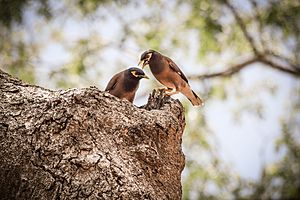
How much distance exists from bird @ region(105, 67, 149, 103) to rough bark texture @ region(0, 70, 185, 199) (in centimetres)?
82

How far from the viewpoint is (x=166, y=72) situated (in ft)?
15.3

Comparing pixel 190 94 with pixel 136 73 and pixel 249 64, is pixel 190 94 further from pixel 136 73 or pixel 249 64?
pixel 249 64

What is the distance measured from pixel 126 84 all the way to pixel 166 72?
577mm

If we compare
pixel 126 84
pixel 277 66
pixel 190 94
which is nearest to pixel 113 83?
pixel 126 84

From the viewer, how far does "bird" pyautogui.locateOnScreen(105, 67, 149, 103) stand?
13.7 feet

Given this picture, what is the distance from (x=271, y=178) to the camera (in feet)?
34.3

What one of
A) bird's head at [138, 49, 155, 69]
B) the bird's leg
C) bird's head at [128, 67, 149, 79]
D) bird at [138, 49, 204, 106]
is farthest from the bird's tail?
bird's head at [128, 67, 149, 79]

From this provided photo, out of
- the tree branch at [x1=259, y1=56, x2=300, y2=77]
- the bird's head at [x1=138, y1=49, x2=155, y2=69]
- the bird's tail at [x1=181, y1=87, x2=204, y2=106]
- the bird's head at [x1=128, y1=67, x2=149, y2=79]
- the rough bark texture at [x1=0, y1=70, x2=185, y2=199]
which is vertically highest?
the tree branch at [x1=259, y1=56, x2=300, y2=77]

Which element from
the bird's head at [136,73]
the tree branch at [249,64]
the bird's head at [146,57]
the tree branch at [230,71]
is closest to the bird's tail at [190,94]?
the bird's head at [146,57]

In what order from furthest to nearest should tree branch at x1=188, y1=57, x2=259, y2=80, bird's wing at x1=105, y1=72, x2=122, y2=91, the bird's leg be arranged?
tree branch at x1=188, y1=57, x2=259, y2=80
bird's wing at x1=105, y1=72, x2=122, y2=91
the bird's leg

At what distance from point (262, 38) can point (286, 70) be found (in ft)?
2.76

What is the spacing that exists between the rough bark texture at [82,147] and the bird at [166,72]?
1093 millimetres

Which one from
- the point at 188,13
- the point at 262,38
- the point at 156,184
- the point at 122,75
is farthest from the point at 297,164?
the point at 156,184

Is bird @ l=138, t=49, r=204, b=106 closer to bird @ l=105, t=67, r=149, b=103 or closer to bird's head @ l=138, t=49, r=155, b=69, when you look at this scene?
bird's head @ l=138, t=49, r=155, b=69
